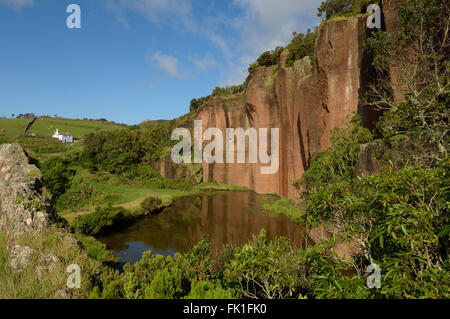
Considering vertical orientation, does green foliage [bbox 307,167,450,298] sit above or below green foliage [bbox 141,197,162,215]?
above

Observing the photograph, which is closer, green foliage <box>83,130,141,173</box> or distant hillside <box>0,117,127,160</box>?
green foliage <box>83,130,141,173</box>

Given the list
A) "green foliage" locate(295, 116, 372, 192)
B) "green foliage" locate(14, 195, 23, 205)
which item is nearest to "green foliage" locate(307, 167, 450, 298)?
"green foliage" locate(14, 195, 23, 205)

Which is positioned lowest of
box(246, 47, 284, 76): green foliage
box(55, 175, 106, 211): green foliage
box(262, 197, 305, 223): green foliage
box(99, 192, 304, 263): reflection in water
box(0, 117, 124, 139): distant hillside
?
box(99, 192, 304, 263): reflection in water

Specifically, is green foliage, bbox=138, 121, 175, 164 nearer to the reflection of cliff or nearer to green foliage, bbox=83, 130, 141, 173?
green foliage, bbox=83, 130, 141, 173

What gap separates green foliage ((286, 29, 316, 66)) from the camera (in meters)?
25.6

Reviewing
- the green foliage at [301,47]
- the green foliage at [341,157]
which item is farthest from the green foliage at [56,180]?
the green foliage at [301,47]

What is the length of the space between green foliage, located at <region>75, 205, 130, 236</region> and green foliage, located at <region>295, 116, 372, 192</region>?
15.4m

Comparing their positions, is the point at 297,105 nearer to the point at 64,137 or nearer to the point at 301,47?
the point at 301,47

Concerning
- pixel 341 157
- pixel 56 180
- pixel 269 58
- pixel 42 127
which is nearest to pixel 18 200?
pixel 341 157

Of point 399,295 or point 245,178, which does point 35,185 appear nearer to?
point 399,295

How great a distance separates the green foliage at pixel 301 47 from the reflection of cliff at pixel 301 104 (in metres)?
0.91

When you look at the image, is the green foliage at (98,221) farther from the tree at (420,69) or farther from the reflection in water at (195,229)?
the tree at (420,69)

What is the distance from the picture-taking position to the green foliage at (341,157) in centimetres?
1415
